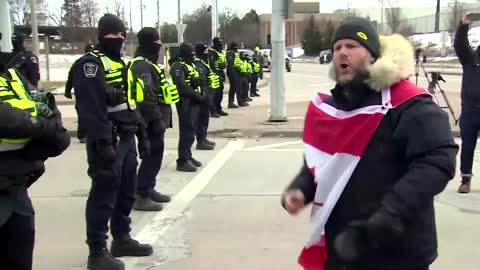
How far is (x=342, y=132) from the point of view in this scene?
244 centimetres

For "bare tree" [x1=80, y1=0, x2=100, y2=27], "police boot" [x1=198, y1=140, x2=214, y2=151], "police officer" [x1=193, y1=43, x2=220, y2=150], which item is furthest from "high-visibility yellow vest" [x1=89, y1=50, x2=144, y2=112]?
"bare tree" [x1=80, y1=0, x2=100, y2=27]

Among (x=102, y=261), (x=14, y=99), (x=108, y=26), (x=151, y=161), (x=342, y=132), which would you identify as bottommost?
(x=102, y=261)

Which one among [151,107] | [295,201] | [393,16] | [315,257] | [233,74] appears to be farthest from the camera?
[393,16]

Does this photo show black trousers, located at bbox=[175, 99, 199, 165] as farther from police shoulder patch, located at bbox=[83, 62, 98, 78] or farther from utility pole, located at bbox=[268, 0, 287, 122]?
utility pole, located at bbox=[268, 0, 287, 122]

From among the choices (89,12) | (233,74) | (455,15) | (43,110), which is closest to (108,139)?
(43,110)

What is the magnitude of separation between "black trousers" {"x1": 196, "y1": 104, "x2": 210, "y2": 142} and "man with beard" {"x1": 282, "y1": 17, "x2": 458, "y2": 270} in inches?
281

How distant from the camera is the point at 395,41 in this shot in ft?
8.33

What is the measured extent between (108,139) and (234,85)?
1278cm

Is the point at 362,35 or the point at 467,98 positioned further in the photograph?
the point at 467,98

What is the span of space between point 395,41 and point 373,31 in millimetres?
108

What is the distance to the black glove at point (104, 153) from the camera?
14.2ft

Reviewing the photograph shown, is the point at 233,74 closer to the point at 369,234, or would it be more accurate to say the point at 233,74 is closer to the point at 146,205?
the point at 146,205

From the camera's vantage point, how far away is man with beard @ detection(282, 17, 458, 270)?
2.23 metres

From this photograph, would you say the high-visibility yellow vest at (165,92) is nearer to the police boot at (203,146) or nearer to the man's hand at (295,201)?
the police boot at (203,146)
